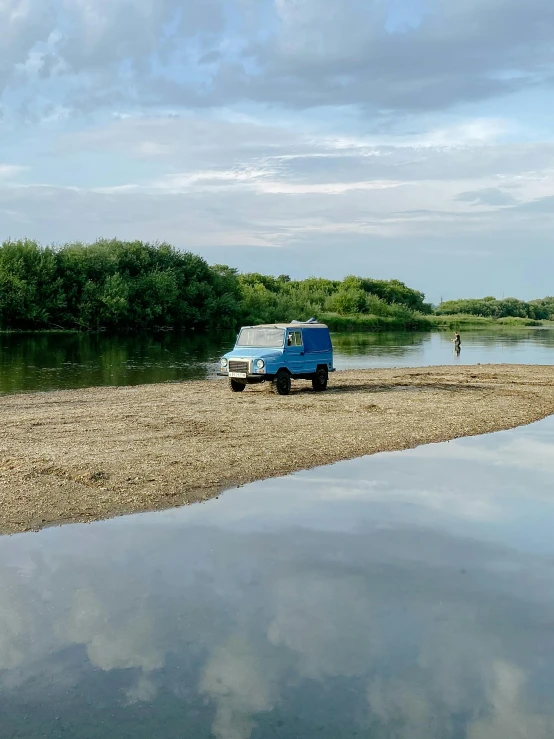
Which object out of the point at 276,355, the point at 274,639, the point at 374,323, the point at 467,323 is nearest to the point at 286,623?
the point at 274,639

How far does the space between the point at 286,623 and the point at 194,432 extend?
11477 mm

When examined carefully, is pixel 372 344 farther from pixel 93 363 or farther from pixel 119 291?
pixel 93 363

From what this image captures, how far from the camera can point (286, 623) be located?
298 inches

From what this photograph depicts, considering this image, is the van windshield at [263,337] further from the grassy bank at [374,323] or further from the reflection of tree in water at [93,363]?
the grassy bank at [374,323]

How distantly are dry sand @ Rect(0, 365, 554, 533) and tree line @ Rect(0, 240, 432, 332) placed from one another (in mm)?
63305

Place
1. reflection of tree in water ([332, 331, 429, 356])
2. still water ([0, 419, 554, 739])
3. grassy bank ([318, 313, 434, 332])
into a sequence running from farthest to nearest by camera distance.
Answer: grassy bank ([318, 313, 434, 332])
reflection of tree in water ([332, 331, 429, 356])
still water ([0, 419, 554, 739])

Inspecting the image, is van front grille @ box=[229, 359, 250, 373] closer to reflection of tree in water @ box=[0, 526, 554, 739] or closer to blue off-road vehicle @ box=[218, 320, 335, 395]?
blue off-road vehicle @ box=[218, 320, 335, 395]

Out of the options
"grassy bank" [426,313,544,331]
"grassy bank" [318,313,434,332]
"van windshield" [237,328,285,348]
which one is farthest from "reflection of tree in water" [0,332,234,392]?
"grassy bank" [426,313,544,331]

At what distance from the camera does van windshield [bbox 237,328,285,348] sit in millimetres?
27500

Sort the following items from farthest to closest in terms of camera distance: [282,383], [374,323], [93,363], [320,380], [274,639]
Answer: [374,323] < [93,363] < [320,380] < [282,383] < [274,639]

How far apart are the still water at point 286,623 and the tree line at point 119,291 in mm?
83644

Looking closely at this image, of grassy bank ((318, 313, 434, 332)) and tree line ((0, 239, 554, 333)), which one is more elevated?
tree line ((0, 239, 554, 333))

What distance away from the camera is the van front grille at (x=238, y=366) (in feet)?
89.7

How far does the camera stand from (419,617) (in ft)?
25.2
